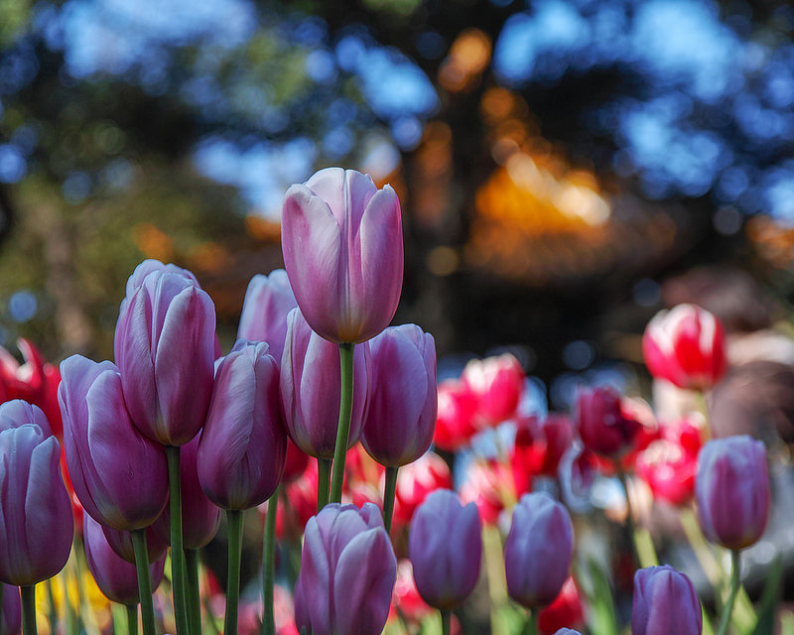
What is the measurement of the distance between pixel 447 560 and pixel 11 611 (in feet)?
0.75

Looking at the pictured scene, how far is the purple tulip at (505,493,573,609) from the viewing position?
1.49 ft

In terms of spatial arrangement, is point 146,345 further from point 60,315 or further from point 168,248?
point 168,248

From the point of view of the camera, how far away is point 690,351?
37.0 inches

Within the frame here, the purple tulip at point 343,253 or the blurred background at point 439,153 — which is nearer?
the purple tulip at point 343,253

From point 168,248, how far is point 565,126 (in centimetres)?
261

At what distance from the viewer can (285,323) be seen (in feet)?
1.30

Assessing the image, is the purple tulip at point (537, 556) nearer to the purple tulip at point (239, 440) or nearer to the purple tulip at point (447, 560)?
the purple tulip at point (447, 560)

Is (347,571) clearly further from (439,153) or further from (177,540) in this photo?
(439,153)

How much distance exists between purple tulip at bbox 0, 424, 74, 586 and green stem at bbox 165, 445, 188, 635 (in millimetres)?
48

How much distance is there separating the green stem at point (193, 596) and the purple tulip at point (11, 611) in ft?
0.34

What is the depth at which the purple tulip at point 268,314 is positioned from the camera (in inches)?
15.6

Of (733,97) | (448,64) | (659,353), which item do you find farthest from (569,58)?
(659,353)

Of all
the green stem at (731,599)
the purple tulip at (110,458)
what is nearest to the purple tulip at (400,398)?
the purple tulip at (110,458)

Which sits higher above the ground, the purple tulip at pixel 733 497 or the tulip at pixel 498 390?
the tulip at pixel 498 390
